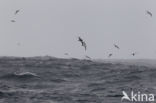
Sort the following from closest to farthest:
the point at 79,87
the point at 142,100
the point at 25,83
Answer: the point at 142,100 < the point at 79,87 < the point at 25,83

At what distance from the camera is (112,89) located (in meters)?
29.2

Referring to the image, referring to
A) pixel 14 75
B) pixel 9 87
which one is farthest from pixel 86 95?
pixel 14 75

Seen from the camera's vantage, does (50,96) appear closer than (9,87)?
Yes

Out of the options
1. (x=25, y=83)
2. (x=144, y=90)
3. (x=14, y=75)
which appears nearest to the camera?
(x=144, y=90)

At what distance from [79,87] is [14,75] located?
9.76m

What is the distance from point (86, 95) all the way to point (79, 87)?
390 cm

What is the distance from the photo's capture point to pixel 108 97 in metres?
25.8

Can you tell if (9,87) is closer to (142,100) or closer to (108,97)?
(108,97)

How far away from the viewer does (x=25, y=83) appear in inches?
1305

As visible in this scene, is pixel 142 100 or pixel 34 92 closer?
pixel 142 100

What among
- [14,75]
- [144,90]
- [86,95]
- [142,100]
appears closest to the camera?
[142,100]

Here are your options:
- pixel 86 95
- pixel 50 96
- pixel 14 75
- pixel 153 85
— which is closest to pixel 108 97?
pixel 86 95

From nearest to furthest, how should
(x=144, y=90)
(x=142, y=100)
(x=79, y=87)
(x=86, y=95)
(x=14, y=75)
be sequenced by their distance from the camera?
1. (x=142, y=100)
2. (x=86, y=95)
3. (x=144, y=90)
4. (x=79, y=87)
5. (x=14, y=75)

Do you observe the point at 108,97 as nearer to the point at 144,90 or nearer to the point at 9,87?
the point at 144,90
